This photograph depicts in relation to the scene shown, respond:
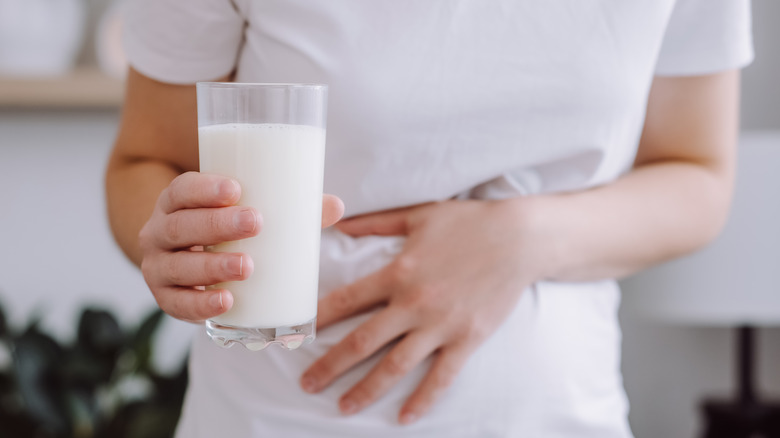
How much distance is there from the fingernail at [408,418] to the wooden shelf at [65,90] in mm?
1489

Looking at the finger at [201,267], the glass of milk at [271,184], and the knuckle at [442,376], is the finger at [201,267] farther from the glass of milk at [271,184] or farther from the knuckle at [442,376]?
the knuckle at [442,376]

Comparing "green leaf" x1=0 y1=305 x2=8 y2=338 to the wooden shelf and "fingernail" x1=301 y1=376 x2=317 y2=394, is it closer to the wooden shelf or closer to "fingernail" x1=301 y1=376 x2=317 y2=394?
the wooden shelf

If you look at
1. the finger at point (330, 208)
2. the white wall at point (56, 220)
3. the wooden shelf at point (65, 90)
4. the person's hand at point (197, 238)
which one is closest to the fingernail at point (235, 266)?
the person's hand at point (197, 238)

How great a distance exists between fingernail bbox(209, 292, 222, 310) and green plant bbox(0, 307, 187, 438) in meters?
1.27

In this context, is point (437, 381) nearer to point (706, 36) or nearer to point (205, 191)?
point (205, 191)

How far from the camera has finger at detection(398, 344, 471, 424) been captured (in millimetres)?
684

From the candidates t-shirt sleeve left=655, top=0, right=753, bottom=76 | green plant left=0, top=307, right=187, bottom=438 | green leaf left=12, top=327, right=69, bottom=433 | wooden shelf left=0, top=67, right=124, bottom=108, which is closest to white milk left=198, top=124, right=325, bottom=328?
t-shirt sleeve left=655, top=0, right=753, bottom=76

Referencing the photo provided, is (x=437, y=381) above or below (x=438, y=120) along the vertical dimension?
below

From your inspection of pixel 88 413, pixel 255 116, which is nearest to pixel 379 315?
pixel 255 116

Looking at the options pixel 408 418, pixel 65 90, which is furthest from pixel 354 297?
pixel 65 90

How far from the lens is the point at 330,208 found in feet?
1.94

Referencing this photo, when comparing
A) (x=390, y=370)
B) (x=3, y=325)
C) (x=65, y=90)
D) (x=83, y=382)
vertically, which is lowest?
(x=83, y=382)

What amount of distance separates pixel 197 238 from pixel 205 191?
34mm

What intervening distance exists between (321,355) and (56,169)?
169 centimetres
